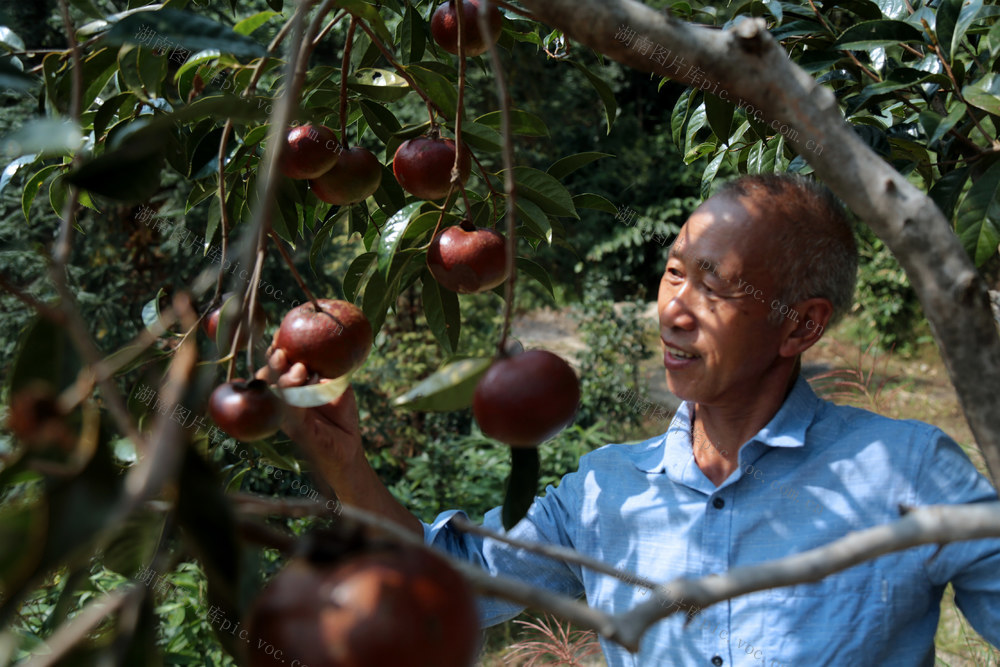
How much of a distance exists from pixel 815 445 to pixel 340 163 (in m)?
0.86

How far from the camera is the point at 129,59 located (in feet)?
2.78

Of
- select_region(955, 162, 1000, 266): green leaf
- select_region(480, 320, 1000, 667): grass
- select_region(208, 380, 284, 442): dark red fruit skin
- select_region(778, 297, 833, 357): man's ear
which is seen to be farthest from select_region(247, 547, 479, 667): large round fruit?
select_region(480, 320, 1000, 667): grass

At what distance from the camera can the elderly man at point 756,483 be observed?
1163 mm

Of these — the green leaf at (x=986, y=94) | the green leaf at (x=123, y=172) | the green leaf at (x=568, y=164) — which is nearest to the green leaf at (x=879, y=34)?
the green leaf at (x=986, y=94)

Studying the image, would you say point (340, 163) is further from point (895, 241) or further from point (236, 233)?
point (236, 233)

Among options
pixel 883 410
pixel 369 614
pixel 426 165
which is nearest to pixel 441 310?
pixel 426 165

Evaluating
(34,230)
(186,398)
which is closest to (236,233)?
(186,398)

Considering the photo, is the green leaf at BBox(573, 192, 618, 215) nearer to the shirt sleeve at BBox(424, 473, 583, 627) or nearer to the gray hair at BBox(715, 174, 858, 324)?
the gray hair at BBox(715, 174, 858, 324)

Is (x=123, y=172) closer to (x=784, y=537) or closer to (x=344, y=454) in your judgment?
(x=344, y=454)

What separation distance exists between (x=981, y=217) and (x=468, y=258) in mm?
628

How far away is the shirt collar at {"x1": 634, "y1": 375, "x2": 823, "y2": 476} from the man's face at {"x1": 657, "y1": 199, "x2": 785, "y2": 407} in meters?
0.08

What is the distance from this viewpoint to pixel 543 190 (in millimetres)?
1123

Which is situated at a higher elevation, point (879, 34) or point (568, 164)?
point (879, 34)

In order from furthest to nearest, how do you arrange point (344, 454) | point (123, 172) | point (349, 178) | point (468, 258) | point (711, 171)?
point (711, 171)
point (344, 454)
point (349, 178)
point (468, 258)
point (123, 172)
